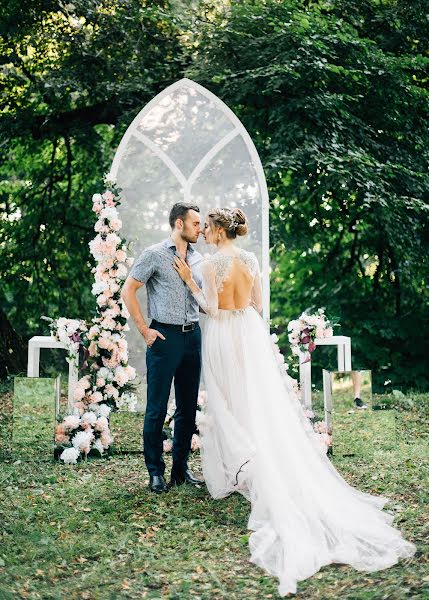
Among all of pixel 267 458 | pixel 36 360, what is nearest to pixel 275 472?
pixel 267 458

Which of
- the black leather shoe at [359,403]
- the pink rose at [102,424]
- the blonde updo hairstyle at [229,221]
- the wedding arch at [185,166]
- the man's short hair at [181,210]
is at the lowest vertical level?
the pink rose at [102,424]

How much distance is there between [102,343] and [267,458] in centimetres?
198

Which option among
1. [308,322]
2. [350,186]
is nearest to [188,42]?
[350,186]

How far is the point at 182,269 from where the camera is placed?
485 cm

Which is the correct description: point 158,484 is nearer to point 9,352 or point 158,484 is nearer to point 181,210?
point 181,210

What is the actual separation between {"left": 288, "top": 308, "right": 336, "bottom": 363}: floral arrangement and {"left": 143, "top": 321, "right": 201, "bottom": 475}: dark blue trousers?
147 cm

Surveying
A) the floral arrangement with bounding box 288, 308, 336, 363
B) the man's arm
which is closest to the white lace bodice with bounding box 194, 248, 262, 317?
the man's arm

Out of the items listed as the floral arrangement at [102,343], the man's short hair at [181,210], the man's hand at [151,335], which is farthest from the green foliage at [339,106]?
the man's hand at [151,335]

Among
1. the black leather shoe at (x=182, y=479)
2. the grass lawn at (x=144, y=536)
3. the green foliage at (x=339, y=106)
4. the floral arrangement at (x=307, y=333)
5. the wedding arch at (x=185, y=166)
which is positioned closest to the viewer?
the grass lawn at (x=144, y=536)

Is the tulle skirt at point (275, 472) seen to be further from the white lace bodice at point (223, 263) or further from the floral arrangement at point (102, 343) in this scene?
the floral arrangement at point (102, 343)

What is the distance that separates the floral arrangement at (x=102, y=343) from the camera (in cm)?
593

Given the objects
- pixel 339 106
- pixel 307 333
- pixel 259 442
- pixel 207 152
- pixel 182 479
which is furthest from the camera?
pixel 339 106

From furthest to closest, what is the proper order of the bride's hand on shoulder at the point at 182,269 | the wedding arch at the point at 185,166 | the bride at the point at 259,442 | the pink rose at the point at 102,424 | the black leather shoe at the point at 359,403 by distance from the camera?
the wedding arch at the point at 185,166 < the black leather shoe at the point at 359,403 < the pink rose at the point at 102,424 < the bride's hand on shoulder at the point at 182,269 < the bride at the point at 259,442

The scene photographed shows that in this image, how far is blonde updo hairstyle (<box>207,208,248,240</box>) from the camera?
475 cm
